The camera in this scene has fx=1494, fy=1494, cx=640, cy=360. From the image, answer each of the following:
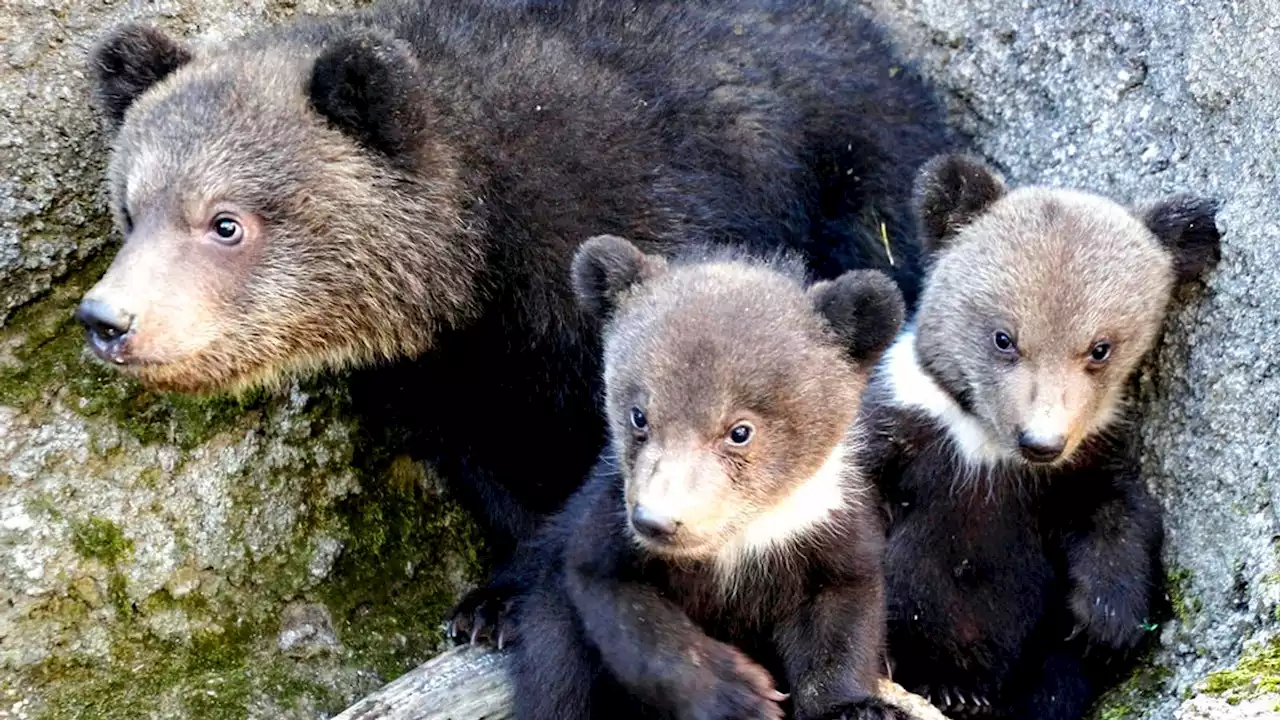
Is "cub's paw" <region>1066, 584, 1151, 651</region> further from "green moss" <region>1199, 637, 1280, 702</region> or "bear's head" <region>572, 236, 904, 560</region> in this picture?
"bear's head" <region>572, 236, 904, 560</region>

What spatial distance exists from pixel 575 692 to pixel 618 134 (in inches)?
92.7

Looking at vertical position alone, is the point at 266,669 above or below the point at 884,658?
below

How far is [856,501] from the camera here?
5473mm

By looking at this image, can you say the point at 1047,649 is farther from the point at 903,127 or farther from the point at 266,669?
the point at 266,669

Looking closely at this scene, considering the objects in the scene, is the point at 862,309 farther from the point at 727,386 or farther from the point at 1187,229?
the point at 1187,229

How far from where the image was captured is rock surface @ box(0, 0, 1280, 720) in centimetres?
573

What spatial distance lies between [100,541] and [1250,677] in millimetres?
4886

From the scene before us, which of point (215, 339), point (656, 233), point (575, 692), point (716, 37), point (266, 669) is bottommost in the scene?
point (266, 669)

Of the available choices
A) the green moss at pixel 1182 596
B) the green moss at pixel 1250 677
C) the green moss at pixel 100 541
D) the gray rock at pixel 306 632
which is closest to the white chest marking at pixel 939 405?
the green moss at pixel 1182 596

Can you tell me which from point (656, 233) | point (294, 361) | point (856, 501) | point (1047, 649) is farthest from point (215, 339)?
point (1047, 649)

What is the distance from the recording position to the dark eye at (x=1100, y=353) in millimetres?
5727

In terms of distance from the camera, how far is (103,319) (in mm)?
5410

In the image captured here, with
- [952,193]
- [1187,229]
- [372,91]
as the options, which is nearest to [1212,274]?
[1187,229]

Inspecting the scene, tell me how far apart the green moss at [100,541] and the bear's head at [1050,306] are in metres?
3.74
